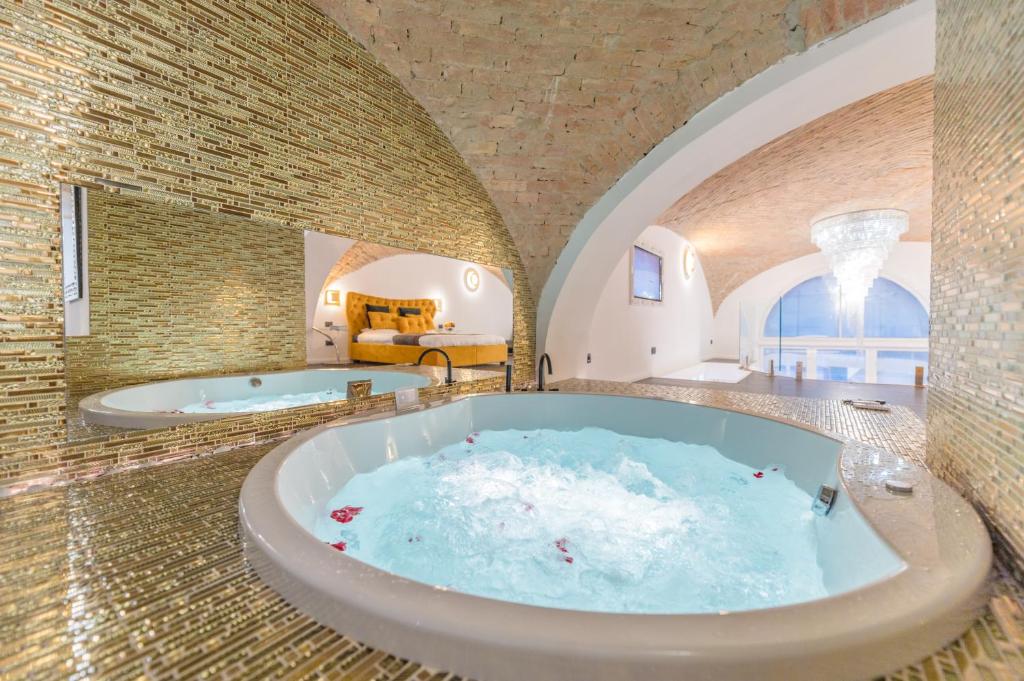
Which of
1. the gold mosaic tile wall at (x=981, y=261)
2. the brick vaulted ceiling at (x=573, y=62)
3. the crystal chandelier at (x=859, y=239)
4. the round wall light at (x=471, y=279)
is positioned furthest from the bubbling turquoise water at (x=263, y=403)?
the crystal chandelier at (x=859, y=239)

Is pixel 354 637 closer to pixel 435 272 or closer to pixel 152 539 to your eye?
pixel 152 539

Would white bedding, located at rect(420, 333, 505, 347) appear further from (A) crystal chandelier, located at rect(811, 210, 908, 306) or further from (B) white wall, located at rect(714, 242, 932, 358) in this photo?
(B) white wall, located at rect(714, 242, 932, 358)

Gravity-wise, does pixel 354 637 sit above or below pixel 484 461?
above

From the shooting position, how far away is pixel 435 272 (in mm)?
3053

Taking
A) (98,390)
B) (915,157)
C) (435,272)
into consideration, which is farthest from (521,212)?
(915,157)

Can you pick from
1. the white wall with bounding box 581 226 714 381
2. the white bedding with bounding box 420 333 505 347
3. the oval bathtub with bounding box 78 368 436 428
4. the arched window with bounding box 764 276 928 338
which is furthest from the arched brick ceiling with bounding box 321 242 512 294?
the arched window with bounding box 764 276 928 338

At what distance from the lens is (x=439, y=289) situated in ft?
10.5

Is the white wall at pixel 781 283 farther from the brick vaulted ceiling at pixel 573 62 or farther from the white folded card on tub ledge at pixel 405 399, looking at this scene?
the white folded card on tub ledge at pixel 405 399

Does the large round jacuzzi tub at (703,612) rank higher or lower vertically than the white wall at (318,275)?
lower

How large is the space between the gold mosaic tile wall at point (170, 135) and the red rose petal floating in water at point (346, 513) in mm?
663

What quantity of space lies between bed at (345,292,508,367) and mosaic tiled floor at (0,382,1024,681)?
1.54 m

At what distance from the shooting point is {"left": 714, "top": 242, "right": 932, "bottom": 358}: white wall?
8.15 meters

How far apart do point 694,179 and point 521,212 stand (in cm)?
130

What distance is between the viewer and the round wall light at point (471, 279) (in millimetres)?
3236
